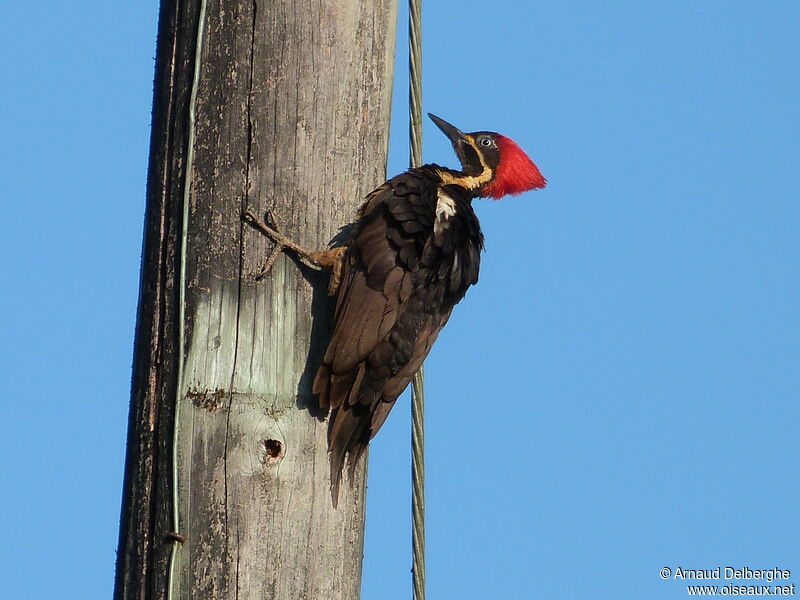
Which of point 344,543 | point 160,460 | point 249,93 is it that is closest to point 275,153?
point 249,93

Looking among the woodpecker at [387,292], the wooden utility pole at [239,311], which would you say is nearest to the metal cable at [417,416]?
the woodpecker at [387,292]

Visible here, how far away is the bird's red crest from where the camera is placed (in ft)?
18.0

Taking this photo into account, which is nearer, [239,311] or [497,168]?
[239,311]

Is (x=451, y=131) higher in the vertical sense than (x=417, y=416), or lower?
higher

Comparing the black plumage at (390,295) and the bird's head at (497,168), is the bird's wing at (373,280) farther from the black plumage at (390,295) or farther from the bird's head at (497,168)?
the bird's head at (497,168)

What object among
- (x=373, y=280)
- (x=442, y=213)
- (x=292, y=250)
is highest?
(x=442, y=213)

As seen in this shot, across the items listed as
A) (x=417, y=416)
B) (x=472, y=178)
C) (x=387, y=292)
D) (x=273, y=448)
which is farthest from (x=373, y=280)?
(x=472, y=178)

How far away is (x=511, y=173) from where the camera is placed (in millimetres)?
5465

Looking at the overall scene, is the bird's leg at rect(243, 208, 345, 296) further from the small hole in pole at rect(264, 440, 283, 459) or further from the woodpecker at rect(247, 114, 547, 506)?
the small hole in pole at rect(264, 440, 283, 459)

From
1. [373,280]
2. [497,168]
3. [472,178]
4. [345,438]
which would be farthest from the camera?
[497,168]

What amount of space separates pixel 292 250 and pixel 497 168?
2.65 meters

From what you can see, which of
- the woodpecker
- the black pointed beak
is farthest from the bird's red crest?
the woodpecker

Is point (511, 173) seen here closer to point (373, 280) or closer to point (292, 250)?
point (373, 280)

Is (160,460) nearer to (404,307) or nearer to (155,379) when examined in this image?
(155,379)
